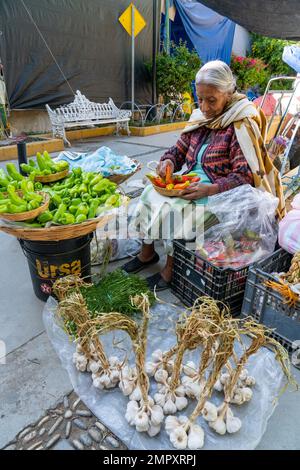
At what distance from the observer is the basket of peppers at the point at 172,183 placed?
1977 mm

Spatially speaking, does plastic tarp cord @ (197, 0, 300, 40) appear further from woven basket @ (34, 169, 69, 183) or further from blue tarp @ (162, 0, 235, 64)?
blue tarp @ (162, 0, 235, 64)

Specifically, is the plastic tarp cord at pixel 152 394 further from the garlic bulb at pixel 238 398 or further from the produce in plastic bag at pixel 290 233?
the produce in plastic bag at pixel 290 233

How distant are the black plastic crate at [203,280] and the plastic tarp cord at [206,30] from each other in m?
8.85

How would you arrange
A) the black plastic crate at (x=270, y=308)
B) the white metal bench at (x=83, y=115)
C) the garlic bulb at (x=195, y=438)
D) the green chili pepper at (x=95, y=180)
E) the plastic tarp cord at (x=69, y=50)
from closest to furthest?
the garlic bulb at (x=195, y=438), the black plastic crate at (x=270, y=308), the green chili pepper at (x=95, y=180), the plastic tarp cord at (x=69, y=50), the white metal bench at (x=83, y=115)

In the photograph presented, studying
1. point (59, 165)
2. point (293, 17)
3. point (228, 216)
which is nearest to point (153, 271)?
point (228, 216)

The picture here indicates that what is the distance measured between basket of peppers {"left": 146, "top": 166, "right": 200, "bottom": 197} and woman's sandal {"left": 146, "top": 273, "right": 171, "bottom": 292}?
565 mm

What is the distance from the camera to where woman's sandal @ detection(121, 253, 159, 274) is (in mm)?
2354

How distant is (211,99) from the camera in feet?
6.50

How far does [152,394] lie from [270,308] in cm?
75

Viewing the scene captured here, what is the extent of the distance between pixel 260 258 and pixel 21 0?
566 cm

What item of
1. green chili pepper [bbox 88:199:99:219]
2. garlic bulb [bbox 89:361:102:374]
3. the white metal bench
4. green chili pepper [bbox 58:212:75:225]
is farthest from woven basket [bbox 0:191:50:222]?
the white metal bench

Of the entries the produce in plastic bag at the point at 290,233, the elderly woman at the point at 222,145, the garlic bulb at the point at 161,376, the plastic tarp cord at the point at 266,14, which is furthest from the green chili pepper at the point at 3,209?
the plastic tarp cord at the point at 266,14

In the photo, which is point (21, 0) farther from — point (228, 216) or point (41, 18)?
point (228, 216)
